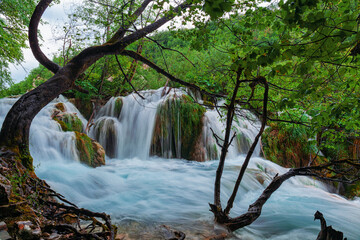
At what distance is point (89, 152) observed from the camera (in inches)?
284

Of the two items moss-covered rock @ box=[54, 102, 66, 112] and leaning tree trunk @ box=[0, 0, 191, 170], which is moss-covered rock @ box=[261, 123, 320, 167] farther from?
moss-covered rock @ box=[54, 102, 66, 112]

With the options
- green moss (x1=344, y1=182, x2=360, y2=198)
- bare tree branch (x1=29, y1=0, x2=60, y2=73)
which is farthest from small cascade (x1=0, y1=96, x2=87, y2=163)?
green moss (x1=344, y1=182, x2=360, y2=198)

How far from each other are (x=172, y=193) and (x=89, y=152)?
142 inches

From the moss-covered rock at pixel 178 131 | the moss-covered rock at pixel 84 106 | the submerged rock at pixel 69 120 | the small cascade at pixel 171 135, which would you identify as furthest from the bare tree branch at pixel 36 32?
the moss-covered rock at pixel 84 106

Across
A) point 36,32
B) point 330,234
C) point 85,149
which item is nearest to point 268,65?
point 330,234

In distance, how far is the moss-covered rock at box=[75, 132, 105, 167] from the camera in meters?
6.98

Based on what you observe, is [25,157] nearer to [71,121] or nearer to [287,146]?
[71,121]

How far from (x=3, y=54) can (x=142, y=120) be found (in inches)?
235

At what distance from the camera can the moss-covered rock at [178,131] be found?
9.88 m

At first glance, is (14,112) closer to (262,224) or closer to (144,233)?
(144,233)

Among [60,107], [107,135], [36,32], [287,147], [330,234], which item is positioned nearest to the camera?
[330,234]

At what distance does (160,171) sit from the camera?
7504mm

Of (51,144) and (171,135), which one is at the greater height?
(171,135)

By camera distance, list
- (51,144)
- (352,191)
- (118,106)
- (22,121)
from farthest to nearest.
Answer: (118,106) < (352,191) < (51,144) < (22,121)
